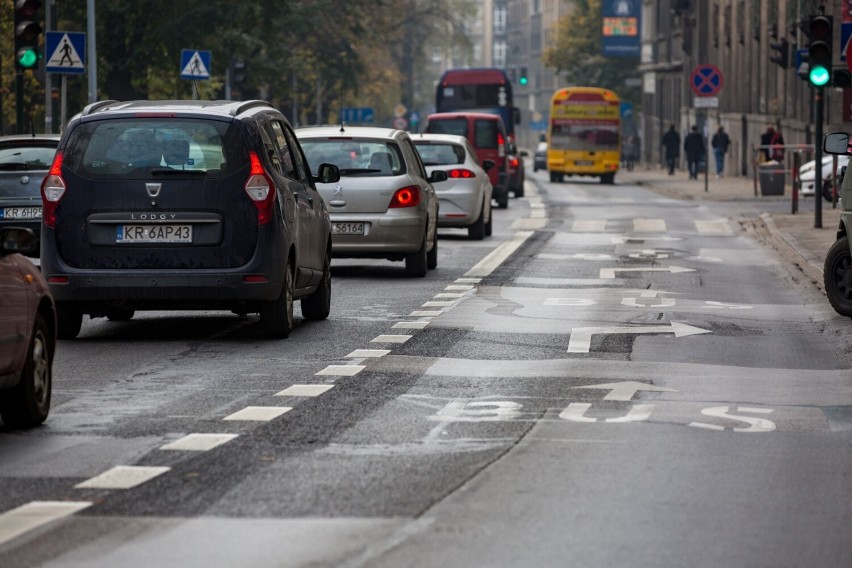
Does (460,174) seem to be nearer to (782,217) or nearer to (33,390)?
(782,217)

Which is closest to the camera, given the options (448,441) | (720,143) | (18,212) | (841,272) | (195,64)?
(448,441)

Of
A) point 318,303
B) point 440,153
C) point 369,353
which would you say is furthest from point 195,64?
point 369,353

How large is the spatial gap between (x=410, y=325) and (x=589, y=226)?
63.8 ft

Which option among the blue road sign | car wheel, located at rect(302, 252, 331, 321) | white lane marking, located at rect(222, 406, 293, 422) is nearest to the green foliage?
the blue road sign

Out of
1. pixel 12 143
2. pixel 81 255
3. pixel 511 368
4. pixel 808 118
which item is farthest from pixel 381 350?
pixel 808 118

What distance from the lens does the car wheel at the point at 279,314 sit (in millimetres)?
14578

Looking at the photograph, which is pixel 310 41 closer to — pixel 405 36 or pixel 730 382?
pixel 405 36

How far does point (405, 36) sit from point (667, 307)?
8995 cm

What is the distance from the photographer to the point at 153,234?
1424 centimetres

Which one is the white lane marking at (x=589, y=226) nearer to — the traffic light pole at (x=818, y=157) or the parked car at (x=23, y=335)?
the traffic light pole at (x=818, y=157)

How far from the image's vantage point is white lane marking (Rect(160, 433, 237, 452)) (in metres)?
8.98

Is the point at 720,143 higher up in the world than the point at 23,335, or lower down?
higher up

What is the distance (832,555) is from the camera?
6.71 m

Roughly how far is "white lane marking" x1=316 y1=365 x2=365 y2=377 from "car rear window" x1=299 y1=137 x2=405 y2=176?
8.90m
